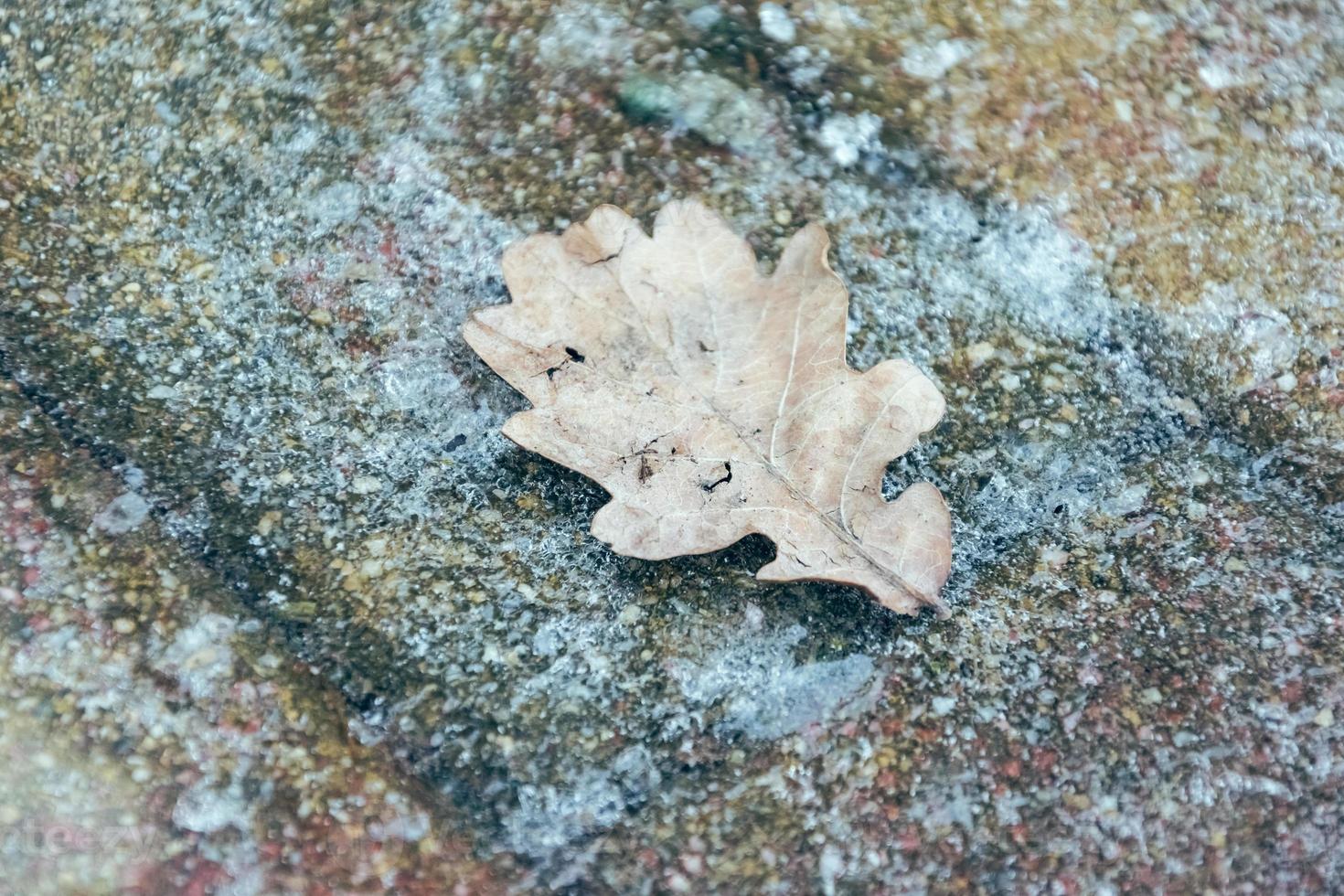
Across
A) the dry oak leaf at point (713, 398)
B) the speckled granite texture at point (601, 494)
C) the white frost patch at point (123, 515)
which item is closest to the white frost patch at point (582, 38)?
the speckled granite texture at point (601, 494)

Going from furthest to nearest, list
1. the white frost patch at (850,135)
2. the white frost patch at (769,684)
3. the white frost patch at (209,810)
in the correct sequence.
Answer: the white frost patch at (850,135)
the white frost patch at (769,684)
the white frost patch at (209,810)

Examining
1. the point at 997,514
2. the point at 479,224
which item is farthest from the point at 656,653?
the point at 479,224

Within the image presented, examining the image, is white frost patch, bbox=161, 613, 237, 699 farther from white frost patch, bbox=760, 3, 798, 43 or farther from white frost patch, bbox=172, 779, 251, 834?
white frost patch, bbox=760, 3, 798, 43

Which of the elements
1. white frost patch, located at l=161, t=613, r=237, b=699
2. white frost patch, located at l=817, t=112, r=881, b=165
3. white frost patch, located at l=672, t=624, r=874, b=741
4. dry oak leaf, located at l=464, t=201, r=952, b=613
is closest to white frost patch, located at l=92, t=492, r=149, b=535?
white frost patch, located at l=161, t=613, r=237, b=699

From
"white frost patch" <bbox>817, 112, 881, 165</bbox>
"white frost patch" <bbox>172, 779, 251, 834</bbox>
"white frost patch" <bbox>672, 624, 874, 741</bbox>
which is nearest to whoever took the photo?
"white frost patch" <bbox>172, 779, 251, 834</bbox>

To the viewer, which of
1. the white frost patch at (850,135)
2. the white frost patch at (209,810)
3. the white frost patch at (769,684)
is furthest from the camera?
the white frost patch at (850,135)

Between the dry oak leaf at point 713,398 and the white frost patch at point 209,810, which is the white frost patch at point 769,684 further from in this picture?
the white frost patch at point 209,810

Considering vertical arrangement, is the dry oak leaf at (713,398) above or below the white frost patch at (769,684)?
above

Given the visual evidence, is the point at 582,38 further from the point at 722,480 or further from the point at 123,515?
the point at 123,515

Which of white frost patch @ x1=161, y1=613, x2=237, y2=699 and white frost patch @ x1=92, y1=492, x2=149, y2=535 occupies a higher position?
white frost patch @ x1=92, y1=492, x2=149, y2=535

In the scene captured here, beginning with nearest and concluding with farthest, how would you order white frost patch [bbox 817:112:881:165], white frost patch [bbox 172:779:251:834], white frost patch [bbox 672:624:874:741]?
white frost patch [bbox 172:779:251:834], white frost patch [bbox 672:624:874:741], white frost patch [bbox 817:112:881:165]
